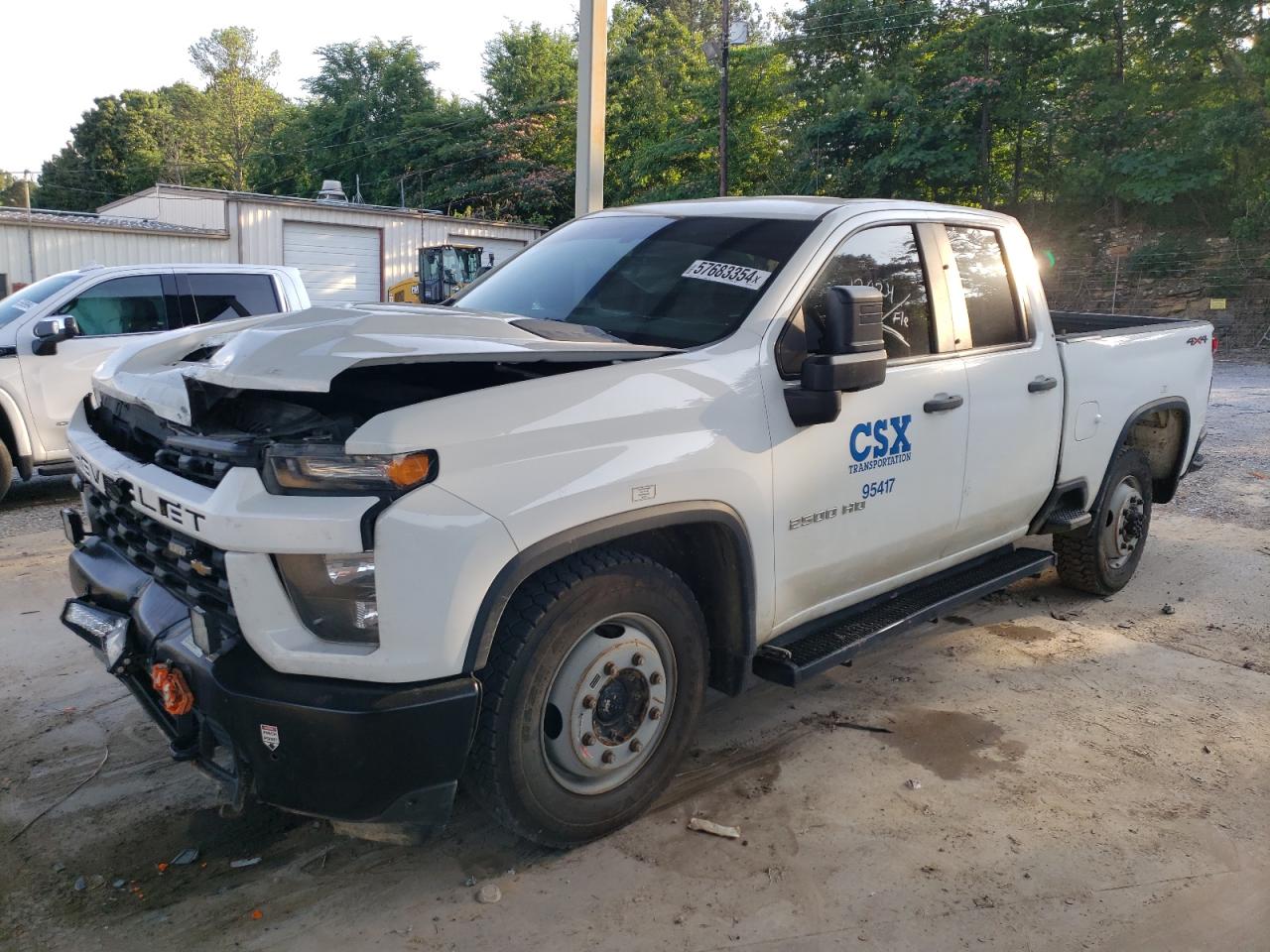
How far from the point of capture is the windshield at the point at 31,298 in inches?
319

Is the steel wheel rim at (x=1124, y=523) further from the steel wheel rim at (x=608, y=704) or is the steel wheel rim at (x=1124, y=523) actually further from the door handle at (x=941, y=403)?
Answer: the steel wheel rim at (x=608, y=704)

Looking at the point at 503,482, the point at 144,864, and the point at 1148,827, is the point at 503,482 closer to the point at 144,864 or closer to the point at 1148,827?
the point at 144,864

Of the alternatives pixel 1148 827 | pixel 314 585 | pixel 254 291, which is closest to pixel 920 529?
pixel 1148 827

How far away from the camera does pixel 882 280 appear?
13.1 ft

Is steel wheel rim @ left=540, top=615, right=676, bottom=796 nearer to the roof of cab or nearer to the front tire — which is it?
the front tire

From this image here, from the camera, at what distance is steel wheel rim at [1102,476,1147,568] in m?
5.62

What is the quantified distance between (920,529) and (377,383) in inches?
87.3

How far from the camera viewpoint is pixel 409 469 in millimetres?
2553

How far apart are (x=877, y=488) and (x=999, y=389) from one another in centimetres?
97

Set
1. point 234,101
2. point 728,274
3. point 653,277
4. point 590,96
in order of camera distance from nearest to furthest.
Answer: point 728,274 < point 653,277 < point 590,96 < point 234,101

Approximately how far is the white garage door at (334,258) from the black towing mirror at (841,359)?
26.5 m

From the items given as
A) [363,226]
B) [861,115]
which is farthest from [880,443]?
[363,226]

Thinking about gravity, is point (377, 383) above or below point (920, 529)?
above

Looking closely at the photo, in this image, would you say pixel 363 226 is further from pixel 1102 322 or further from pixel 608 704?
pixel 608 704
